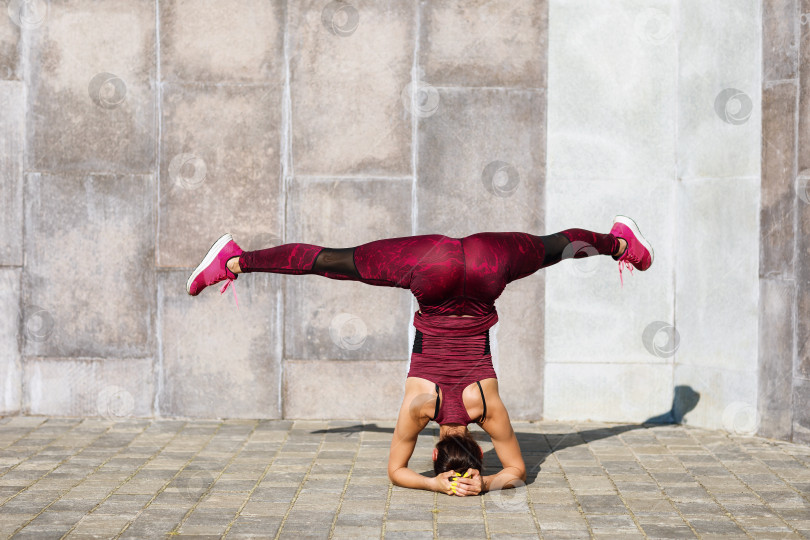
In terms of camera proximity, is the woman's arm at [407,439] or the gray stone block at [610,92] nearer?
the woman's arm at [407,439]

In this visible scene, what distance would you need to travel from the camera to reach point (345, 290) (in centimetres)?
923

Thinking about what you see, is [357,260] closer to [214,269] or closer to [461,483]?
[214,269]

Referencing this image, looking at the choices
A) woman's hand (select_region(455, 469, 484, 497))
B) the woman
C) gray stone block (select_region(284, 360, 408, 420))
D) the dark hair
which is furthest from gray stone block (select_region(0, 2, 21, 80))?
woman's hand (select_region(455, 469, 484, 497))

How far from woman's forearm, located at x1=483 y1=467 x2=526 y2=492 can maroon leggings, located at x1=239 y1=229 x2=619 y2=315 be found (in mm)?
1146

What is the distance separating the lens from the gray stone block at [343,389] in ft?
30.3

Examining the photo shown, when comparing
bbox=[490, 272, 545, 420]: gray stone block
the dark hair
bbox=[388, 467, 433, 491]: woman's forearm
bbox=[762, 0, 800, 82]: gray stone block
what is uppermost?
bbox=[762, 0, 800, 82]: gray stone block

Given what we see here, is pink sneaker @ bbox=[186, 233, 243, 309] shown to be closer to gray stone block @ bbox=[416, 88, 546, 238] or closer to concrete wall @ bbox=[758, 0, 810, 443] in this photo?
gray stone block @ bbox=[416, 88, 546, 238]

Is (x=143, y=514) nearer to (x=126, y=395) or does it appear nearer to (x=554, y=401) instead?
(x=126, y=395)

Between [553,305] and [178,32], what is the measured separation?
14.8 feet

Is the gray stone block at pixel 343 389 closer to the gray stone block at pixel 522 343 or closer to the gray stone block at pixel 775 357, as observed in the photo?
the gray stone block at pixel 522 343

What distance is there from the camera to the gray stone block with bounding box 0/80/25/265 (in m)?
9.12

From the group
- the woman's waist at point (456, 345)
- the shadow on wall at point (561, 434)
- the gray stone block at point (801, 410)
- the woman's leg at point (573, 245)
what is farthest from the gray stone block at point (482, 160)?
the gray stone block at point (801, 410)

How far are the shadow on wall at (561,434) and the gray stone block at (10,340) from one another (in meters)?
3.05

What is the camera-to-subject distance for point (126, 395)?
923cm
